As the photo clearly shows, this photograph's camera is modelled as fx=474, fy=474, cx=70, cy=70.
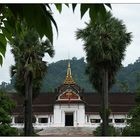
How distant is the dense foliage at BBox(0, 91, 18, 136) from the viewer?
1194 cm

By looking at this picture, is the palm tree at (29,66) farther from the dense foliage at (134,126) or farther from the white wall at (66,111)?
the white wall at (66,111)

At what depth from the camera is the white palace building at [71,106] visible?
73.5 feet

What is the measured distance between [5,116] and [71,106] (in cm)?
1285

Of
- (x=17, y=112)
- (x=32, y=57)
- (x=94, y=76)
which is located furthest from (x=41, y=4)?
(x=17, y=112)

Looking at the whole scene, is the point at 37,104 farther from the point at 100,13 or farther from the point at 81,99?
the point at 100,13

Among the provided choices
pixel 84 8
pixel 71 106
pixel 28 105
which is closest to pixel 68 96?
pixel 71 106

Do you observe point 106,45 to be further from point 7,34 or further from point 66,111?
point 7,34

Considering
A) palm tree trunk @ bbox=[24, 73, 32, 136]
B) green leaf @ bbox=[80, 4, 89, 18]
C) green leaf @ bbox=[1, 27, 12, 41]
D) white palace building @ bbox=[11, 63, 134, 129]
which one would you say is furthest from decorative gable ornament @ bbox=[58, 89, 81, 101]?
green leaf @ bbox=[80, 4, 89, 18]

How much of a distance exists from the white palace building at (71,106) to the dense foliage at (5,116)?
25.9ft

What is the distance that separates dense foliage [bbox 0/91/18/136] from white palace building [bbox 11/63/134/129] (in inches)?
311

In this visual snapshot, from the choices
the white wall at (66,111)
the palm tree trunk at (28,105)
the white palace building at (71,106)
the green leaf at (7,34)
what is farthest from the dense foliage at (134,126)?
the white wall at (66,111)

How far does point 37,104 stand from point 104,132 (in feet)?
34.6

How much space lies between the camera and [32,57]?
1477 cm

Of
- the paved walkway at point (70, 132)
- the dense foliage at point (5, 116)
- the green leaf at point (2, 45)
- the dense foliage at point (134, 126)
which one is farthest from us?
the dense foliage at point (5, 116)
